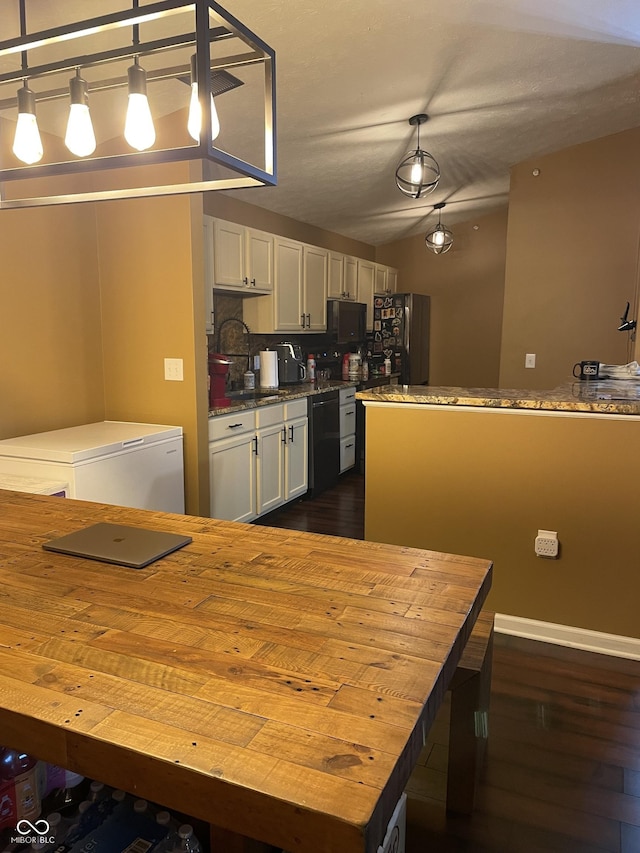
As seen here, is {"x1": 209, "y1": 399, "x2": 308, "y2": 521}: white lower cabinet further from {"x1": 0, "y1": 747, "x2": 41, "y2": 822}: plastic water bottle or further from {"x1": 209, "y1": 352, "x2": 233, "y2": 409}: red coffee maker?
{"x1": 0, "y1": 747, "x2": 41, "y2": 822}: plastic water bottle

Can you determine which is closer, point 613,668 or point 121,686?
point 121,686

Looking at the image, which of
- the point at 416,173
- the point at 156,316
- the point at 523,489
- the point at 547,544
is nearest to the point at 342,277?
the point at 416,173

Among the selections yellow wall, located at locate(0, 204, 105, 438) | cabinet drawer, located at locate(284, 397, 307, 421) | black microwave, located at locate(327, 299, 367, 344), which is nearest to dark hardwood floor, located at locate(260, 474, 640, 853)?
cabinet drawer, located at locate(284, 397, 307, 421)

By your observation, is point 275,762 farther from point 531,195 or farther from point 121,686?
→ point 531,195

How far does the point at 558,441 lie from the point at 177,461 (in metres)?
1.95

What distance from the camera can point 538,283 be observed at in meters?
5.12

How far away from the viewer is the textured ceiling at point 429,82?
2.57 meters

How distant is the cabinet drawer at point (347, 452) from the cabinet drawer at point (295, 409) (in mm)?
841

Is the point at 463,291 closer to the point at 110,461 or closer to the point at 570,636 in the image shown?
the point at 570,636

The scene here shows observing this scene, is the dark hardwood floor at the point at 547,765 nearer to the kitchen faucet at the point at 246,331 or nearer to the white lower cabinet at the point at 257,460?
the white lower cabinet at the point at 257,460

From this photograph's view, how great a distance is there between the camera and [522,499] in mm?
2688

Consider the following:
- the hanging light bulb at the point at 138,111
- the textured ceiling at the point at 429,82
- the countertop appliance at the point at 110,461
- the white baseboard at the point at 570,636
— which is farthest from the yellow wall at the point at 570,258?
the hanging light bulb at the point at 138,111

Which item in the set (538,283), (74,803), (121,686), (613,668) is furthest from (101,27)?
(538,283)
